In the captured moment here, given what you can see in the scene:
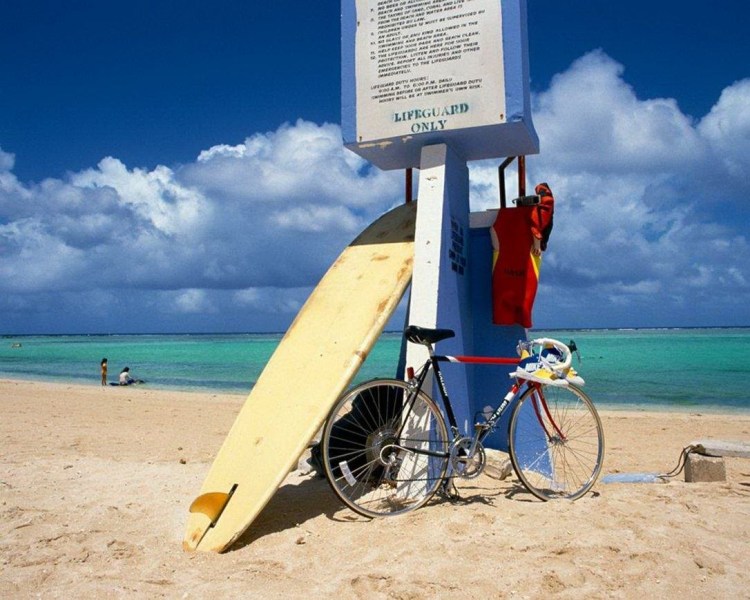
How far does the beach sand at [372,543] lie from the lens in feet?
9.61

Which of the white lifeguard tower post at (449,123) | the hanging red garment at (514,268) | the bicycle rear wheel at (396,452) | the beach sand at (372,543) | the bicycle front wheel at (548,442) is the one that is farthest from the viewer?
the hanging red garment at (514,268)

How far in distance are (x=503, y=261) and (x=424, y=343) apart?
5.52ft

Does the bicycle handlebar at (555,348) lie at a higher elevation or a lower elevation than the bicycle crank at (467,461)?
higher

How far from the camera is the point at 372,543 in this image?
3475 mm

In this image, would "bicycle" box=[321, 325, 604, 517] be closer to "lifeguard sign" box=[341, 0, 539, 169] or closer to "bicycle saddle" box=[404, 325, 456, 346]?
"bicycle saddle" box=[404, 325, 456, 346]

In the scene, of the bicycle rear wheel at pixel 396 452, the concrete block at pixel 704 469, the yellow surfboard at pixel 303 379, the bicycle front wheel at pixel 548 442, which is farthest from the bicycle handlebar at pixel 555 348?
the concrete block at pixel 704 469

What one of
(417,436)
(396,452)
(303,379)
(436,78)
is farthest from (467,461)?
(436,78)

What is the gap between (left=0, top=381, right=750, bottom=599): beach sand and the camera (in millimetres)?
2930

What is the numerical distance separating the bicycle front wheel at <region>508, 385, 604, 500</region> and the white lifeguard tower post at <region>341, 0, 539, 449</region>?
0.90ft

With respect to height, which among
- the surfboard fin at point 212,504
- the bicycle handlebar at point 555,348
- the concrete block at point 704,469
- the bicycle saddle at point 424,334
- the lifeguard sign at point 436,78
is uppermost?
the lifeguard sign at point 436,78

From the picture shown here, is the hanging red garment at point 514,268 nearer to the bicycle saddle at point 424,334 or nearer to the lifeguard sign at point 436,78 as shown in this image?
the lifeguard sign at point 436,78

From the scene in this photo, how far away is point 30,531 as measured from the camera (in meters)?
3.88

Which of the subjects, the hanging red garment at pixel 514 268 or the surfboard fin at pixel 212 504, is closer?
the surfboard fin at pixel 212 504

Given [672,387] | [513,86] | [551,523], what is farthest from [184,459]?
[672,387]
